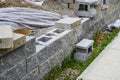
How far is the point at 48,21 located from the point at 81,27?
762 millimetres

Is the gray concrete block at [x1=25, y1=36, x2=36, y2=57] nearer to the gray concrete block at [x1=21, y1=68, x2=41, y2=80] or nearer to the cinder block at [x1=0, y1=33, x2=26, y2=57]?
the cinder block at [x1=0, y1=33, x2=26, y2=57]

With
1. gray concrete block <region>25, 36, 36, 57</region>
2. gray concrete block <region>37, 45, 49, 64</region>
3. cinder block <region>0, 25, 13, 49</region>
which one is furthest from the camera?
gray concrete block <region>37, 45, 49, 64</region>

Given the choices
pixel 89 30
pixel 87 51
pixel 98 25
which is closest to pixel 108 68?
pixel 87 51

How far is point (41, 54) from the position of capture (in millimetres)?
4531

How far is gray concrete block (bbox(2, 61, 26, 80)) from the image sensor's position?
376 centimetres

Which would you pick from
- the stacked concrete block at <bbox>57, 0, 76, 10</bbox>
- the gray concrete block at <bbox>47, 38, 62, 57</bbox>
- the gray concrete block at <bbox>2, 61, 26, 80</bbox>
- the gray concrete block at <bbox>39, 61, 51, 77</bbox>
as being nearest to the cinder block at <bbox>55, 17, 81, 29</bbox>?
the gray concrete block at <bbox>47, 38, 62, 57</bbox>

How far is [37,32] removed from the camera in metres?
5.28

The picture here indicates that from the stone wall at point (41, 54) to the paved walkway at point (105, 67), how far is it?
0.53 metres

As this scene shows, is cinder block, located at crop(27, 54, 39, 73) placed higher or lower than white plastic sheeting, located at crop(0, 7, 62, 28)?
lower

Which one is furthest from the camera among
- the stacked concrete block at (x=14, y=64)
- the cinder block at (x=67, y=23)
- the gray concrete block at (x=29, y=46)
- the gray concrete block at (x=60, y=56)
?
the cinder block at (x=67, y=23)

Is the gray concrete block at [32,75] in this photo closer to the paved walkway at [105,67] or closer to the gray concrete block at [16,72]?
the gray concrete block at [16,72]

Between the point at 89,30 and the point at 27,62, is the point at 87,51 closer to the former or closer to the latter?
the point at 89,30

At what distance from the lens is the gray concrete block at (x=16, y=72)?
148 inches

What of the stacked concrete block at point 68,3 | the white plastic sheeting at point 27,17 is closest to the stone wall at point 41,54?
the white plastic sheeting at point 27,17
